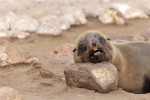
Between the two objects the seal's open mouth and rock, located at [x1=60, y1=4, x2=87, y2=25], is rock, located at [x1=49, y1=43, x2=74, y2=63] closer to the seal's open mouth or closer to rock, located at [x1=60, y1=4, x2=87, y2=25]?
the seal's open mouth

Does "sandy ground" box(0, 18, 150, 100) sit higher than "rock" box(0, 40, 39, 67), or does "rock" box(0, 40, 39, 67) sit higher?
"rock" box(0, 40, 39, 67)

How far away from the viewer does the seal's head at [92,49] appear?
18.6 feet

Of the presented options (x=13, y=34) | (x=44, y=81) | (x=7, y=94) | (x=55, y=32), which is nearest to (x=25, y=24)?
(x=13, y=34)

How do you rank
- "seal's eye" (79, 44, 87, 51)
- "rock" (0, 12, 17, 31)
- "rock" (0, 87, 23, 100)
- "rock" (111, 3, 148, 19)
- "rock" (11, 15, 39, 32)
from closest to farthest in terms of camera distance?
"rock" (0, 87, 23, 100) → "seal's eye" (79, 44, 87, 51) → "rock" (0, 12, 17, 31) → "rock" (11, 15, 39, 32) → "rock" (111, 3, 148, 19)

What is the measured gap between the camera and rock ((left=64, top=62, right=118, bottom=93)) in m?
5.41

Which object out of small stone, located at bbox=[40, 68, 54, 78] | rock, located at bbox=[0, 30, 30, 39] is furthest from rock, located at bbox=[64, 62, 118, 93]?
rock, located at bbox=[0, 30, 30, 39]

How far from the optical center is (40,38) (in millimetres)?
10719

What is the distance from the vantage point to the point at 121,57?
241 inches

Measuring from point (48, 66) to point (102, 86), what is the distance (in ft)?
5.23

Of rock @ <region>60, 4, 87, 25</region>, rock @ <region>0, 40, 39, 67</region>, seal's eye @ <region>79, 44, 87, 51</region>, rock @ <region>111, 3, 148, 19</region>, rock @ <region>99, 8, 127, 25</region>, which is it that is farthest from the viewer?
rock @ <region>111, 3, 148, 19</region>

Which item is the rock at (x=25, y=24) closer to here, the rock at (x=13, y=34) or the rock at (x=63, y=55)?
the rock at (x=13, y=34)

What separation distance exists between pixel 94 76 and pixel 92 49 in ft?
1.32

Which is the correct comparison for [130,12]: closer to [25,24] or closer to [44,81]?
[25,24]

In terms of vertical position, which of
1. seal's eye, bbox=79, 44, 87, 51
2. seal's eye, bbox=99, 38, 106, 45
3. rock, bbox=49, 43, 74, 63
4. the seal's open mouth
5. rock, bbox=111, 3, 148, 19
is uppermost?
rock, bbox=111, 3, 148, 19
